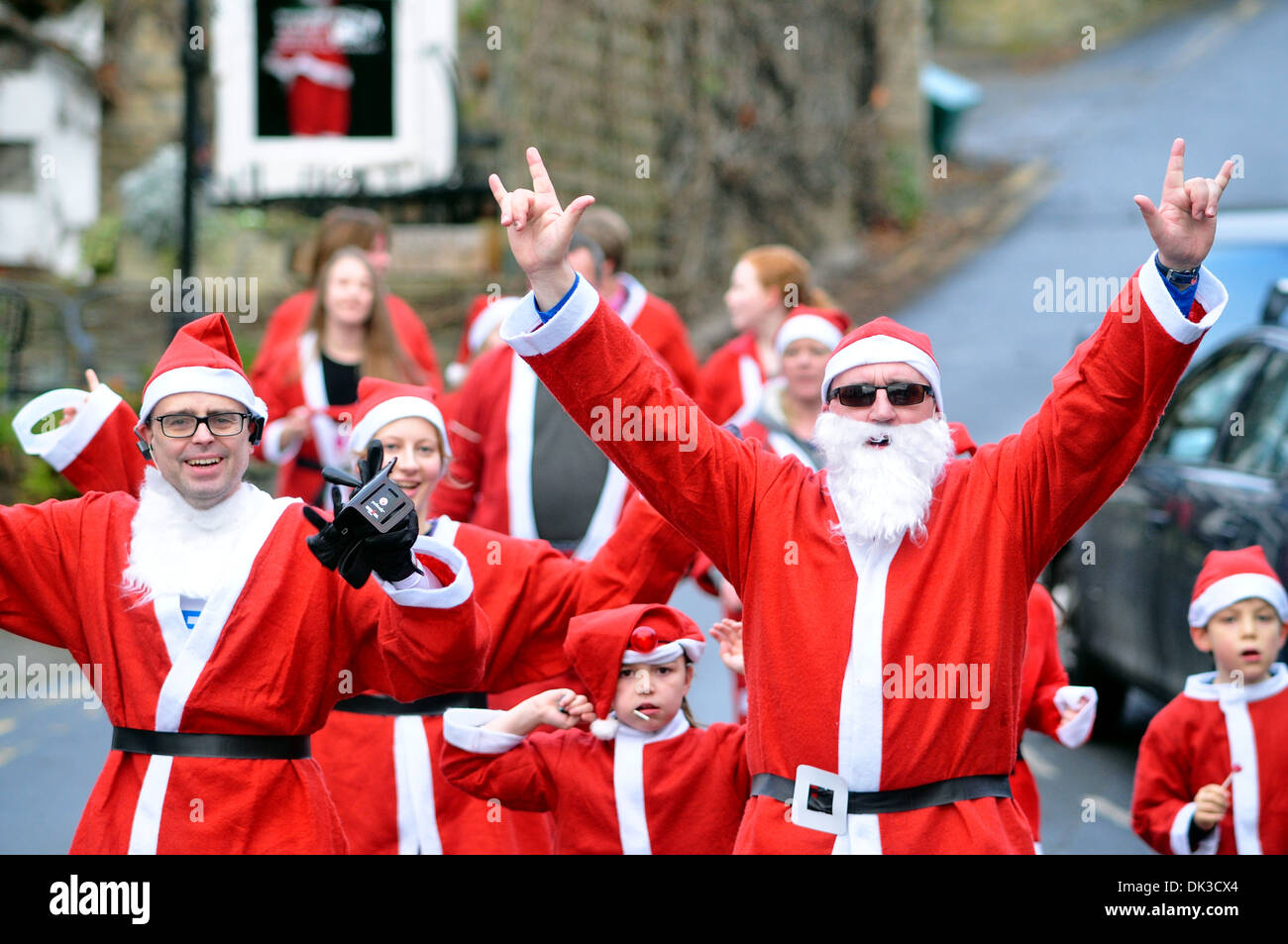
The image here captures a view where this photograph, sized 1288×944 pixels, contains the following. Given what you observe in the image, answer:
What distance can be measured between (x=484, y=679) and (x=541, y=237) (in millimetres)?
1613

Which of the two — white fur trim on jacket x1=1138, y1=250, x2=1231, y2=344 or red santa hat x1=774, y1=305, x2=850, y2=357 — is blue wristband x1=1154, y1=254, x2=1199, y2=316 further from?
red santa hat x1=774, y1=305, x2=850, y2=357

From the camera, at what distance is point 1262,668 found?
5.13m

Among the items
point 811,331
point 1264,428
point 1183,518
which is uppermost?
point 811,331

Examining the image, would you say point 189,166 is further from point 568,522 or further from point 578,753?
point 578,753

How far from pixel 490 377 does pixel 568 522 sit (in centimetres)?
61

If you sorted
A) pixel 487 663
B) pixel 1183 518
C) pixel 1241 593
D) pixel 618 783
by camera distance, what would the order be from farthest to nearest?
pixel 1183 518, pixel 1241 593, pixel 487 663, pixel 618 783

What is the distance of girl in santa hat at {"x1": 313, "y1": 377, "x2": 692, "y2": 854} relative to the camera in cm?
474

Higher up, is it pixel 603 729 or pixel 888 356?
pixel 888 356

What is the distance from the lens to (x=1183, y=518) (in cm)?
689

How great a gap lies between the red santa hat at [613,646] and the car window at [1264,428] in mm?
2922
